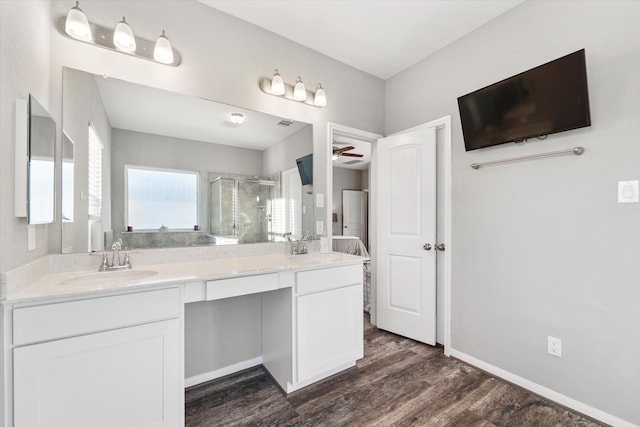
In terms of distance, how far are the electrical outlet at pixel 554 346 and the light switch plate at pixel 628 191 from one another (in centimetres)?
94

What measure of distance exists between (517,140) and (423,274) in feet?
4.38

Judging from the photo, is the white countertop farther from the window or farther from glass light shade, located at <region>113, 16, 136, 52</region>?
glass light shade, located at <region>113, 16, 136, 52</region>

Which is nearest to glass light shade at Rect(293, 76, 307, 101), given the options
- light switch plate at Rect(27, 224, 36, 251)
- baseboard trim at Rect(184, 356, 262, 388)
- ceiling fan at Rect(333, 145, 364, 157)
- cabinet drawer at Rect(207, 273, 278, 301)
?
cabinet drawer at Rect(207, 273, 278, 301)

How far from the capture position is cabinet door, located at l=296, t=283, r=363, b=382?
1878 mm

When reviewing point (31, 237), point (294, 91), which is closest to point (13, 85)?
point (31, 237)

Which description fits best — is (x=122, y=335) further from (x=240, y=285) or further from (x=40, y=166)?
(x=40, y=166)

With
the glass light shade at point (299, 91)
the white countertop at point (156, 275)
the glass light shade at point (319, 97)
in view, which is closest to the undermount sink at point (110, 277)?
the white countertop at point (156, 275)

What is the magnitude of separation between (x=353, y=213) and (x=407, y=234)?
4.64 meters

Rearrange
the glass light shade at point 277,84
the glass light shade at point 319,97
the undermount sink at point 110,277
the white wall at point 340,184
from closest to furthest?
the undermount sink at point 110,277 < the glass light shade at point 277,84 < the glass light shade at point 319,97 < the white wall at point 340,184

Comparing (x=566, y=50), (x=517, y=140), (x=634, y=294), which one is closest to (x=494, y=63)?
(x=566, y=50)

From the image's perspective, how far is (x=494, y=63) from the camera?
216 cm

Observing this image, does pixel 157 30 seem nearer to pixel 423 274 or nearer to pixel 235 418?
pixel 235 418

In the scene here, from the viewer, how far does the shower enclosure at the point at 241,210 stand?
2.05m

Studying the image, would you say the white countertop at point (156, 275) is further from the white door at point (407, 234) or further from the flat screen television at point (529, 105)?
the flat screen television at point (529, 105)
